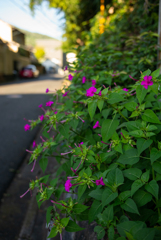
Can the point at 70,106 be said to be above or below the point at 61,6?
below

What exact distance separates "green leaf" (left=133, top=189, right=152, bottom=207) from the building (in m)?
18.7

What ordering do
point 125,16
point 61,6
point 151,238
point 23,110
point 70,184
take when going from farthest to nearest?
1. point 61,6
2. point 23,110
3. point 125,16
4. point 70,184
5. point 151,238

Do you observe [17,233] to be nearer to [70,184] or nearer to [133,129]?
[70,184]

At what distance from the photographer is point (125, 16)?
15.4ft

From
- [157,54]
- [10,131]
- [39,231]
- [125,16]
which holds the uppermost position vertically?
Answer: [125,16]

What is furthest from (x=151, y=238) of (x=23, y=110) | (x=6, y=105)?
(x=6, y=105)

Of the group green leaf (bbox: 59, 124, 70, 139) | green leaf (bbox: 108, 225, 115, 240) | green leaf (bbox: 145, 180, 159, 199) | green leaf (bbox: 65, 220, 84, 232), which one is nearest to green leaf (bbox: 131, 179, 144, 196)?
green leaf (bbox: 145, 180, 159, 199)

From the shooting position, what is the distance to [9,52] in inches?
902

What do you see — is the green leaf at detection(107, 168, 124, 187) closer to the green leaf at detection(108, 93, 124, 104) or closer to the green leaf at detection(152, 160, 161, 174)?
the green leaf at detection(152, 160, 161, 174)

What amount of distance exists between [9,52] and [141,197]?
24.7 m

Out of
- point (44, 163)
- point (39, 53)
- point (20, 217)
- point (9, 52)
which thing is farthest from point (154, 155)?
point (39, 53)

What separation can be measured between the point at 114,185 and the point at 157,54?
88.7 inches

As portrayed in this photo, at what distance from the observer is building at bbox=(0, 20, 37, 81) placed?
817 inches

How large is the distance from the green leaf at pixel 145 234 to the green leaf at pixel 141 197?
0.26 metres
